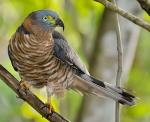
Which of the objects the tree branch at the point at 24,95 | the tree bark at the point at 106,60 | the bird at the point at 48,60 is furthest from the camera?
the tree bark at the point at 106,60

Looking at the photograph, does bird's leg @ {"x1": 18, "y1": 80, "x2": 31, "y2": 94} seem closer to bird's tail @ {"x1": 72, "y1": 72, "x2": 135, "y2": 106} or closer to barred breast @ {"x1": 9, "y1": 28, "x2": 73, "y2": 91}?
barred breast @ {"x1": 9, "y1": 28, "x2": 73, "y2": 91}

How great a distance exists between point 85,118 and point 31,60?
910 mm

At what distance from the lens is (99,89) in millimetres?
3676

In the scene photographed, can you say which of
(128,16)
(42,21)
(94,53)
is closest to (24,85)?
(42,21)

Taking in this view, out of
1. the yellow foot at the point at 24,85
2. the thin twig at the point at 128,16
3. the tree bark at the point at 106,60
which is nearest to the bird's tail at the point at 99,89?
the yellow foot at the point at 24,85

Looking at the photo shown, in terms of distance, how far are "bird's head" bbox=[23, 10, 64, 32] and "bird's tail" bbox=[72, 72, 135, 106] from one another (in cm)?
37

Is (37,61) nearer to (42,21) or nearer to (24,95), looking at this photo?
(42,21)

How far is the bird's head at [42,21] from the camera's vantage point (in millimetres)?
3520

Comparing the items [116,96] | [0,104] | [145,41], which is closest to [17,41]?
[116,96]

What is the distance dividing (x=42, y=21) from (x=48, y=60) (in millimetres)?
248

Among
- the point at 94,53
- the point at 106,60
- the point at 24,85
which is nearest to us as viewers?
the point at 24,85

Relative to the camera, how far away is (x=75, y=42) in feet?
20.0

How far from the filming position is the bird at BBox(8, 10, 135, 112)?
12.0 ft

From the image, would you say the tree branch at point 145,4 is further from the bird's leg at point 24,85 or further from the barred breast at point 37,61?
the barred breast at point 37,61
